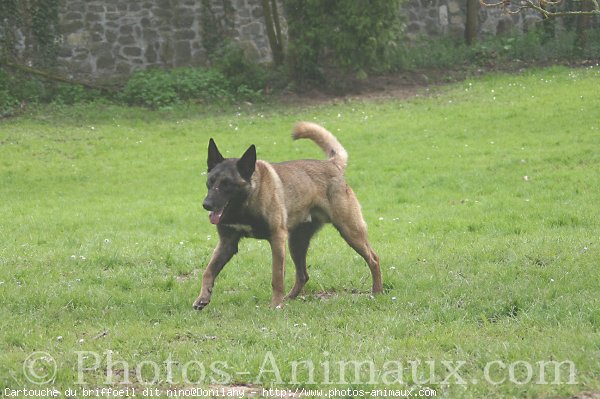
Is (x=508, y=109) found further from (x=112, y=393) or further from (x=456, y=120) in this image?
(x=112, y=393)

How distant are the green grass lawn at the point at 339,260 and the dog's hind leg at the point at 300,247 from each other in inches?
Result: 10.9

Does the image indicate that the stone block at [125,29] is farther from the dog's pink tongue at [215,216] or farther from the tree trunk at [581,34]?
the dog's pink tongue at [215,216]

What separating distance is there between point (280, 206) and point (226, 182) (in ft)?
2.12

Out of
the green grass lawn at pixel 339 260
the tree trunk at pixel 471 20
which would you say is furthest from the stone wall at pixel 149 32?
the tree trunk at pixel 471 20

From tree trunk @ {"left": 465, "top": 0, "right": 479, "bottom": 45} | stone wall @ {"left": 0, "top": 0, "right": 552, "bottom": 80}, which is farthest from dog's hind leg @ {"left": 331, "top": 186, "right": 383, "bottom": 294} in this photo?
tree trunk @ {"left": 465, "top": 0, "right": 479, "bottom": 45}

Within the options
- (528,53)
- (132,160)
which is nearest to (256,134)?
(132,160)

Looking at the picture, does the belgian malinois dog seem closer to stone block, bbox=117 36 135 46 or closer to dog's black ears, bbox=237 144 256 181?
dog's black ears, bbox=237 144 256 181

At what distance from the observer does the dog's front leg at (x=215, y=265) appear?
7.48 metres

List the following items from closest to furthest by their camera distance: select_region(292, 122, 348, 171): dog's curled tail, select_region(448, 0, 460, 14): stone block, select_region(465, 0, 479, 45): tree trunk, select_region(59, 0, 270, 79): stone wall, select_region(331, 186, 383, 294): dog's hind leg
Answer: select_region(331, 186, 383, 294): dog's hind leg, select_region(292, 122, 348, 171): dog's curled tail, select_region(59, 0, 270, 79): stone wall, select_region(465, 0, 479, 45): tree trunk, select_region(448, 0, 460, 14): stone block

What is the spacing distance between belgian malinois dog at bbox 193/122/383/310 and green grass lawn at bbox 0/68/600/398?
1.16 feet

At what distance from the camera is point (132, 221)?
12.6 meters

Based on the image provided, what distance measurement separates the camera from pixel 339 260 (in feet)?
31.4

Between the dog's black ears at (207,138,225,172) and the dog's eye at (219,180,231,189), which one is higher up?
the dog's black ears at (207,138,225,172)

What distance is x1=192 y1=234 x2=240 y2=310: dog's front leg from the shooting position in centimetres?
748
